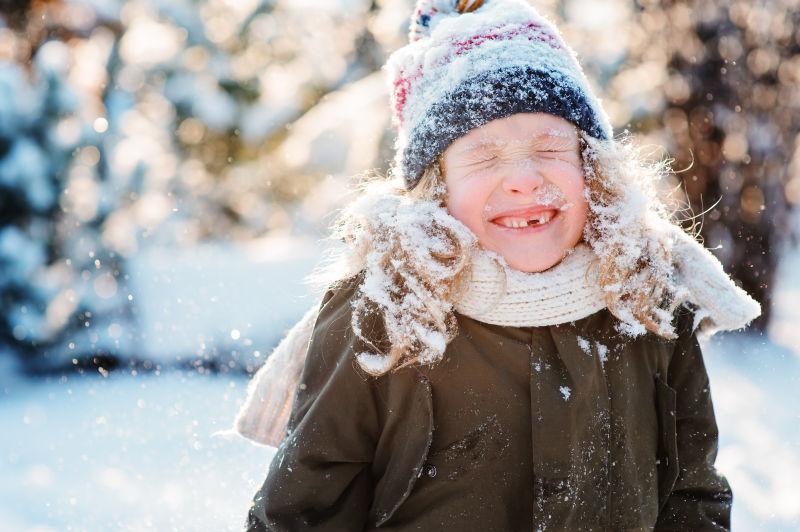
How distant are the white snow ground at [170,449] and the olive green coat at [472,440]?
3.23ft

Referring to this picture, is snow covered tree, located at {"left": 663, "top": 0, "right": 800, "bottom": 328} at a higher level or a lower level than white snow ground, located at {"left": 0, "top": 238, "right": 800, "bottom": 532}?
higher

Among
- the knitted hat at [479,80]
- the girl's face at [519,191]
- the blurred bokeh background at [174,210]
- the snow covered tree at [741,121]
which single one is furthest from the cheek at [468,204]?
the snow covered tree at [741,121]

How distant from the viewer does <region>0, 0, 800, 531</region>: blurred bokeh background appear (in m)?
4.25

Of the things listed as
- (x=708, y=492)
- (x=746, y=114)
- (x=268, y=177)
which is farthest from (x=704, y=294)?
(x=268, y=177)

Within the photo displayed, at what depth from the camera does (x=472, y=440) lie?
5.29ft

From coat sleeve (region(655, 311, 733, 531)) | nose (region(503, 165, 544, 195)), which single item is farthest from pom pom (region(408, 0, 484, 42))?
coat sleeve (region(655, 311, 733, 531))

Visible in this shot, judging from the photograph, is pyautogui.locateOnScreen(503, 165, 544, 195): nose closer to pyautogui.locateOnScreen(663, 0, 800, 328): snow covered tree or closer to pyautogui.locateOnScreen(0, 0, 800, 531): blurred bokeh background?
pyautogui.locateOnScreen(0, 0, 800, 531): blurred bokeh background

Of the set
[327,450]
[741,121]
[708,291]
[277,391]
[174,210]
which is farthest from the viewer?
[174,210]

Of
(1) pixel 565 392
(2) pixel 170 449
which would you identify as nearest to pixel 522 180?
(1) pixel 565 392

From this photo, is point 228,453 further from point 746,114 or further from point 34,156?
point 746,114

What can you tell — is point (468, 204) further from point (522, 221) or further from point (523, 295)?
point (523, 295)

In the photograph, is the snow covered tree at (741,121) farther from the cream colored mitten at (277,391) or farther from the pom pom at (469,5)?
the cream colored mitten at (277,391)

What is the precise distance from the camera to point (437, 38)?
1.75 m

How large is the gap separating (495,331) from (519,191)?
11.6 inches
